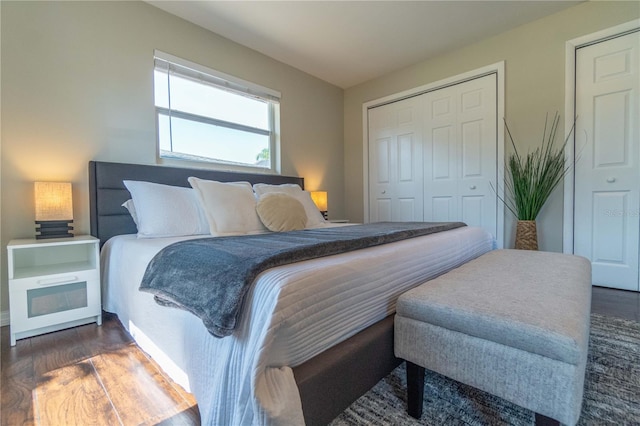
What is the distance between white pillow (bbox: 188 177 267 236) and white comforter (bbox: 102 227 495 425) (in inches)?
22.2

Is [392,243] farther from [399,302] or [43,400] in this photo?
[43,400]

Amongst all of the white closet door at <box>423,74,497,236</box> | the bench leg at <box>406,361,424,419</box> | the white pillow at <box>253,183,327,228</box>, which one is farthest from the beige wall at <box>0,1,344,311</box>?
the white closet door at <box>423,74,497,236</box>

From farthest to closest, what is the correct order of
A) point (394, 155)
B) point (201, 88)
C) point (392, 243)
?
1. point (394, 155)
2. point (201, 88)
3. point (392, 243)

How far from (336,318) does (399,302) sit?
0.27 metres

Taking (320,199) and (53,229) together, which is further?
(320,199)

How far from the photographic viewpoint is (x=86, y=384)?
126cm

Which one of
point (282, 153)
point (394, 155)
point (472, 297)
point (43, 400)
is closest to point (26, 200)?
point (43, 400)

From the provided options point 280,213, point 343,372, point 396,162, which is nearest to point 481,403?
point 343,372

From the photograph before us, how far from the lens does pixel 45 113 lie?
2.03 m

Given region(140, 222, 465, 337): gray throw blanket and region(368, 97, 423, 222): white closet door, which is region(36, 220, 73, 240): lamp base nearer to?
region(140, 222, 465, 337): gray throw blanket

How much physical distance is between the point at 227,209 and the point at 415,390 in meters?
1.58

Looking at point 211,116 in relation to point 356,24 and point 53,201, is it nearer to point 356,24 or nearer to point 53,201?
A: point 53,201

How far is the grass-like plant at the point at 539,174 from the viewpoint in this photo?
274 centimetres

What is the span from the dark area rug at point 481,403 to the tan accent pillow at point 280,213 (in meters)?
1.22
